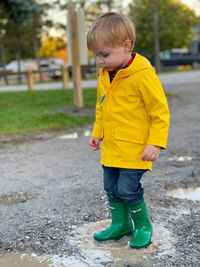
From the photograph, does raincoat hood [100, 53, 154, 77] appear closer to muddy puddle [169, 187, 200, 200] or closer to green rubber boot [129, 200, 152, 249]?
green rubber boot [129, 200, 152, 249]

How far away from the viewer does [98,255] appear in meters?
2.35

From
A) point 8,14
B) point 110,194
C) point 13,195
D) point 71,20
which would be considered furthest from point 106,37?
point 8,14

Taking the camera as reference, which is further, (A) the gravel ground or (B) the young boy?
(A) the gravel ground

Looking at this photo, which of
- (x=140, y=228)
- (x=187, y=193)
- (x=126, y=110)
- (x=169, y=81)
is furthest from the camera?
(x=169, y=81)

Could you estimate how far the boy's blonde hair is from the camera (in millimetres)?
2119

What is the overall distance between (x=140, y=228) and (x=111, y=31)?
4.19ft

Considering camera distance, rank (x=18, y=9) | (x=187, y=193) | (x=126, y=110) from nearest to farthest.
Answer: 1. (x=126, y=110)
2. (x=187, y=193)
3. (x=18, y=9)

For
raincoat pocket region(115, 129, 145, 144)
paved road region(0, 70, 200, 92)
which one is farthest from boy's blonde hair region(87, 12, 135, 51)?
paved road region(0, 70, 200, 92)

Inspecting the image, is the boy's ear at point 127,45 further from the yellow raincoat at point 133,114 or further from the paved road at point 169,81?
the paved road at point 169,81

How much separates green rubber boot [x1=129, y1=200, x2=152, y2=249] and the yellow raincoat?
32 centimetres

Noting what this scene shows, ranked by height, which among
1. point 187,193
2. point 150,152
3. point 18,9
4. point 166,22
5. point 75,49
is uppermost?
point 18,9

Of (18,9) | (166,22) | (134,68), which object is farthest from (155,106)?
(166,22)

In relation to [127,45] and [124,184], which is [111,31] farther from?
[124,184]

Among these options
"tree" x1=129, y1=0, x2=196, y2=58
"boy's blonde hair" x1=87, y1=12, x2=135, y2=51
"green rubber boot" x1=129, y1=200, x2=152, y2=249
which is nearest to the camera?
"boy's blonde hair" x1=87, y1=12, x2=135, y2=51
